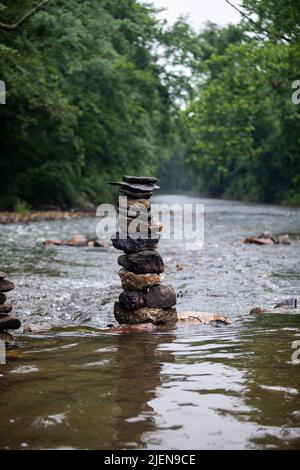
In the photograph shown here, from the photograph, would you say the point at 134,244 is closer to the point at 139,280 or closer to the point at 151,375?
the point at 139,280

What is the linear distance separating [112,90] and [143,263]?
91.3 ft

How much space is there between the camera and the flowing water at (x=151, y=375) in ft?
12.8

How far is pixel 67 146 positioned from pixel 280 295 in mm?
26329

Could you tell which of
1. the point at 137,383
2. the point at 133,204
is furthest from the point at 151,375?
the point at 133,204

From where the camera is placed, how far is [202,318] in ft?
25.4

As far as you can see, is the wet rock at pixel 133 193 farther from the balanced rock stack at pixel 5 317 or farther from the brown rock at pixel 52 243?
the brown rock at pixel 52 243

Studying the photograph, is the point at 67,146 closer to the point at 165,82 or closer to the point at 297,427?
the point at 165,82

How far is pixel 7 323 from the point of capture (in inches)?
254

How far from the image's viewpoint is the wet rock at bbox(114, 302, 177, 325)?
24.9 feet

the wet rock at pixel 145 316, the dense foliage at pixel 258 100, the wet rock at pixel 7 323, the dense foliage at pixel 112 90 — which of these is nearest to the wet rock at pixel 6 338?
the wet rock at pixel 7 323

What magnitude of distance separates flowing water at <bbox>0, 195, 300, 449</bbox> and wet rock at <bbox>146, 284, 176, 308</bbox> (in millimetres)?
447

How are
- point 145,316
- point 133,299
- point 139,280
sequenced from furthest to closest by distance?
point 139,280
point 133,299
point 145,316

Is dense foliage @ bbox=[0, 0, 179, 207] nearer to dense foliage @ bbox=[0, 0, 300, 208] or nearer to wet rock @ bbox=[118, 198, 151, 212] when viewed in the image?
dense foliage @ bbox=[0, 0, 300, 208]
